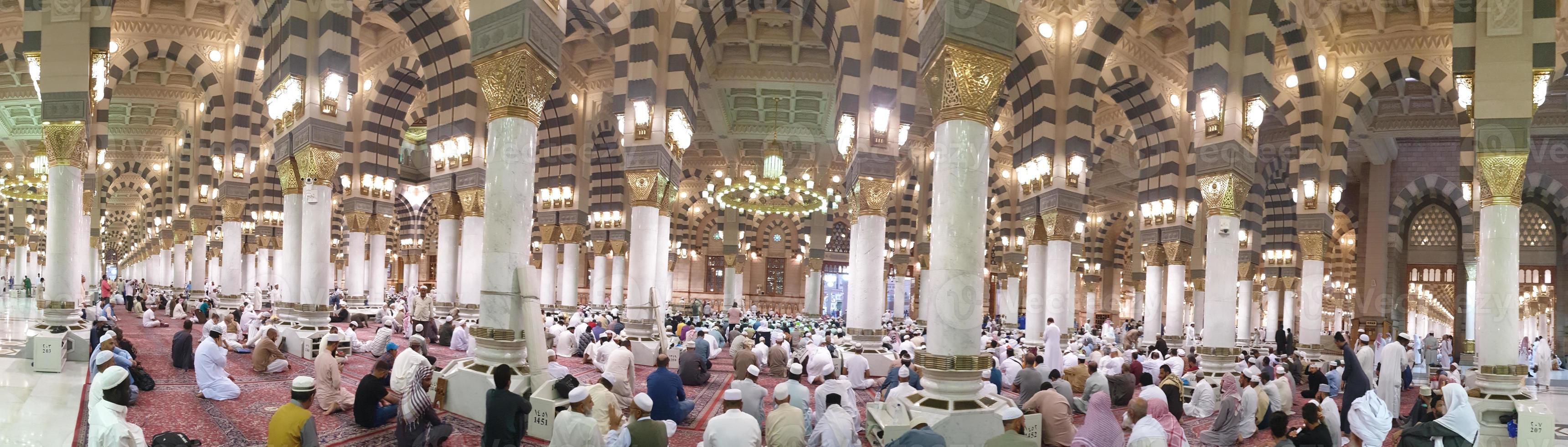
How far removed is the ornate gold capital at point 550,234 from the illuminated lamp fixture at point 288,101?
20.6ft

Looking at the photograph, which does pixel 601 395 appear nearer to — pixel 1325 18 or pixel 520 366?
pixel 520 366

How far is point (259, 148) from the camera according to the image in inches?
552

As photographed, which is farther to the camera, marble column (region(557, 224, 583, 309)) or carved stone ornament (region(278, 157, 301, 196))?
marble column (region(557, 224, 583, 309))

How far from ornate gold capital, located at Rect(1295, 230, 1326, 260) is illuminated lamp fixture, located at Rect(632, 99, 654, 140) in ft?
29.7

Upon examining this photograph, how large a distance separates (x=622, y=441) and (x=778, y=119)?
14340mm

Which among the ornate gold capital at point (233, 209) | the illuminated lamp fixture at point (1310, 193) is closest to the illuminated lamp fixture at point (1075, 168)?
the illuminated lamp fixture at point (1310, 193)

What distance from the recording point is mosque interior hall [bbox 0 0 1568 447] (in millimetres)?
5422

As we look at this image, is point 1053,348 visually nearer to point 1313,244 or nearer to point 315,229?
point 1313,244

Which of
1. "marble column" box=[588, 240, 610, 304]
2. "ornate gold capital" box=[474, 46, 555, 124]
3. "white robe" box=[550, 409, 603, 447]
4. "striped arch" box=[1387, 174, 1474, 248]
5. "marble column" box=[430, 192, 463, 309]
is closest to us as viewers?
"white robe" box=[550, 409, 603, 447]

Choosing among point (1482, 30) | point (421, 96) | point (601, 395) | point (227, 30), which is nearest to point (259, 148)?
point (227, 30)

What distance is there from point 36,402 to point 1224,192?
10.7 meters

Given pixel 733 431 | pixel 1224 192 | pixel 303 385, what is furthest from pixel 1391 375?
pixel 303 385

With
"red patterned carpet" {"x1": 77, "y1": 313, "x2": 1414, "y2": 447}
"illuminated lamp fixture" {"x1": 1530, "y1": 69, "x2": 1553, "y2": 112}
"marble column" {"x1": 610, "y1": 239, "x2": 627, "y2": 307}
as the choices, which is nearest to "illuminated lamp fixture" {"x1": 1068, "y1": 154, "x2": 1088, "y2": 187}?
"red patterned carpet" {"x1": 77, "y1": 313, "x2": 1414, "y2": 447}

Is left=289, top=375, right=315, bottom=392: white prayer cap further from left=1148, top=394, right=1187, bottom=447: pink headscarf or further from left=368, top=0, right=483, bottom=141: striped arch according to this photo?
left=368, top=0, right=483, bottom=141: striped arch
